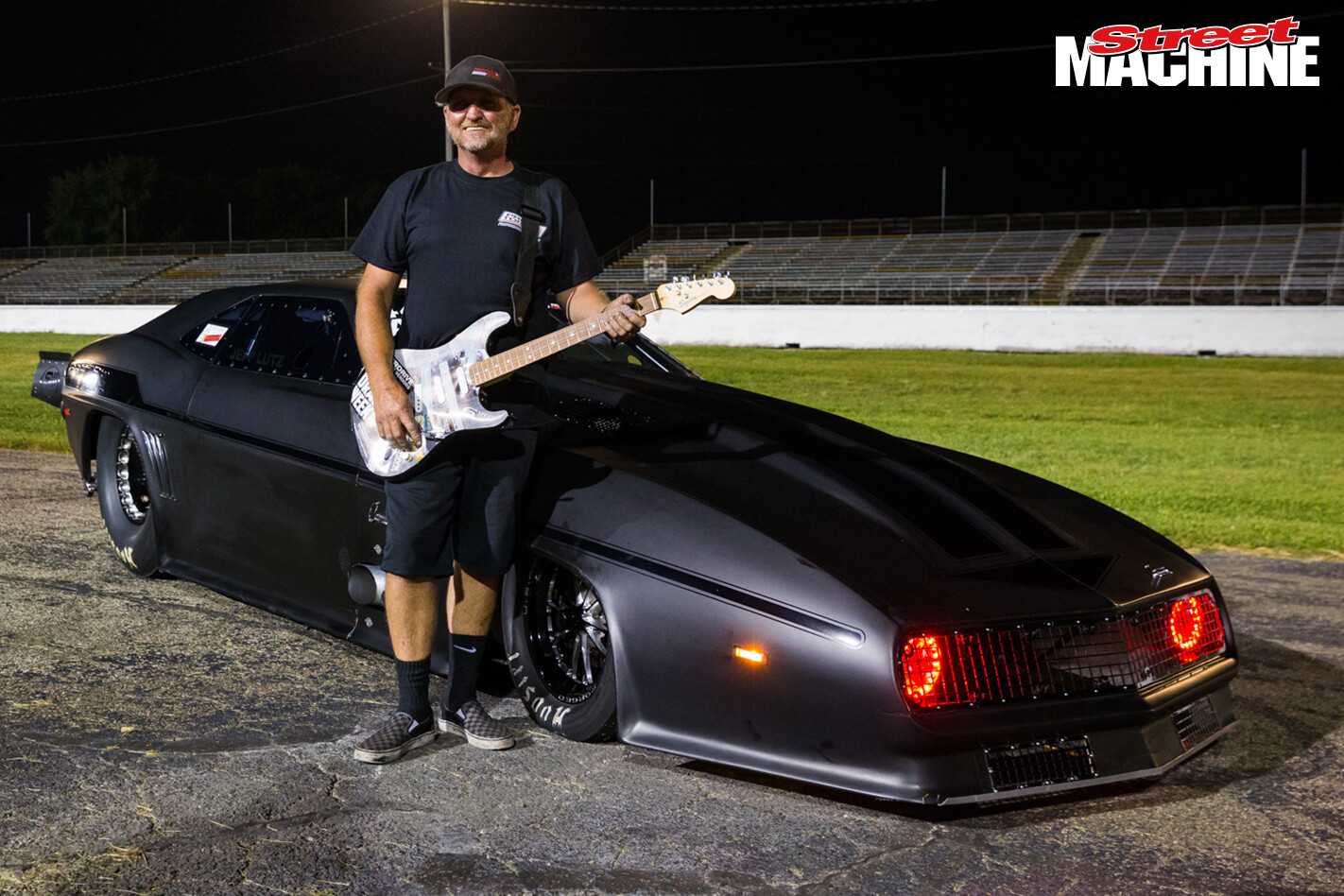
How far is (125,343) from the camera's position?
5.50 meters

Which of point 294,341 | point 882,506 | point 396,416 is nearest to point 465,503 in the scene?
point 396,416

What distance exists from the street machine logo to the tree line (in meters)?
55.5

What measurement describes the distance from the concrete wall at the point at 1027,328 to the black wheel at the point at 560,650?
24.6 metres

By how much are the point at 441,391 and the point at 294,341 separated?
1468 millimetres

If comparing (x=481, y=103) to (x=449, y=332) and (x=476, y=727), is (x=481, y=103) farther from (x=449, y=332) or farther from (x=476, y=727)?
(x=476, y=727)

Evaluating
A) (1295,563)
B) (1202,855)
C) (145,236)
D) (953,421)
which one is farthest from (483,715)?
(145,236)

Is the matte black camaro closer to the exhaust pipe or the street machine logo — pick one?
the exhaust pipe

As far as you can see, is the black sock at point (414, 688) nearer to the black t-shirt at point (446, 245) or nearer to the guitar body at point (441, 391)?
the guitar body at point (441, 391)

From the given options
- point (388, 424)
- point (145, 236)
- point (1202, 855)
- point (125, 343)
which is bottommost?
point (1202, 855)

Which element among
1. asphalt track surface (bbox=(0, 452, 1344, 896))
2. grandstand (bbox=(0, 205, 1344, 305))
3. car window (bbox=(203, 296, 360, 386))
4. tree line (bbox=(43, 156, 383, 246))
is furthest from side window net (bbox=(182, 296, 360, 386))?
tree line (bbox=(43, 156, 383, 246))

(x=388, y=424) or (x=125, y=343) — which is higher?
(x=125, y=343)

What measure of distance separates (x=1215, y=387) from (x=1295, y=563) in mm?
14164

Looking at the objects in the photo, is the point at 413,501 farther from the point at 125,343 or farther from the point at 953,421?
the point at 953,421

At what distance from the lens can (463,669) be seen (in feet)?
12.3
